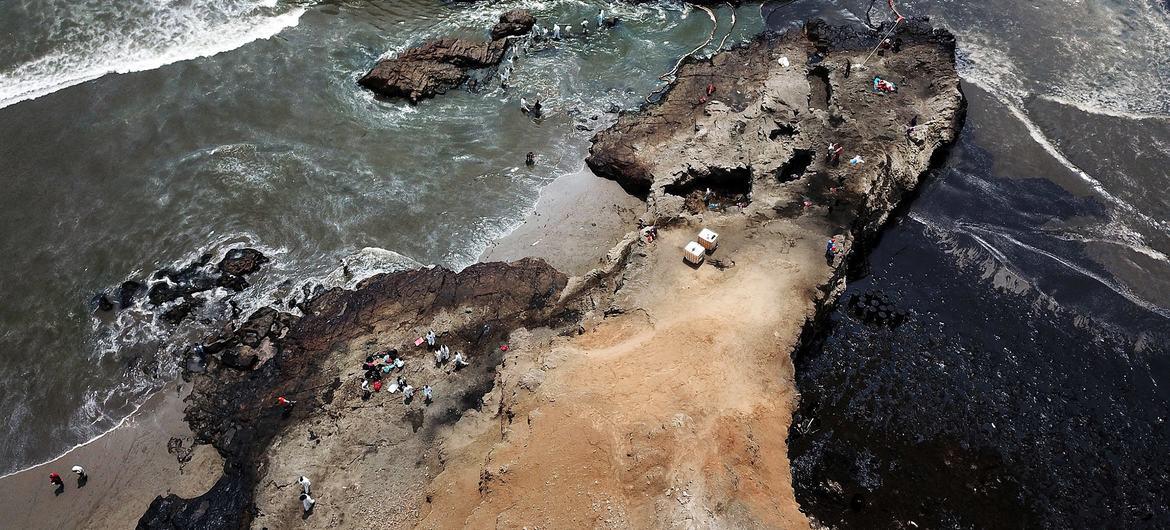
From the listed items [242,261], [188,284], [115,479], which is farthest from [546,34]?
[115,479]

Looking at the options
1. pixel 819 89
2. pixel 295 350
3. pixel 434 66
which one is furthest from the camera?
pixel 434 66

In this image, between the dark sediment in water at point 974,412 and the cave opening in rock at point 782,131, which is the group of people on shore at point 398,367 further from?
the cave opening in rock at point 782,131

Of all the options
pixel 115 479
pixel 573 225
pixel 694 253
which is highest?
pixel 694 253

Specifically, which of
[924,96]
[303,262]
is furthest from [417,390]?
[924,96]

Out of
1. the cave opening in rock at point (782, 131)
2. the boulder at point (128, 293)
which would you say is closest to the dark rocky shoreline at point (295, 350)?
the boulder at point (128, 293)

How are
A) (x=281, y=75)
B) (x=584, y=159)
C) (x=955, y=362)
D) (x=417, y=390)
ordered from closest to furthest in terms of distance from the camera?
(x=417, y=390) < (x=955, y=362) < (x=584, y=159) < (x=281, y=75)

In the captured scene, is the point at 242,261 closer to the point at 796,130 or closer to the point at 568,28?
the point at 568,28

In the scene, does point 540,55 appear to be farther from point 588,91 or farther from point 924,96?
point 924,96
